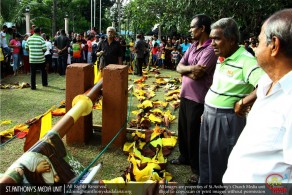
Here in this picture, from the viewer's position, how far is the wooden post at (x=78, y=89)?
4.40 metres

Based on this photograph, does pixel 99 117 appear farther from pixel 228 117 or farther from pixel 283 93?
pixel 283 93

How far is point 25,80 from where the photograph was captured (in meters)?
10.5

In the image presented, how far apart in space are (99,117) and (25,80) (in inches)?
217

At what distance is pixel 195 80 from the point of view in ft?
11.7

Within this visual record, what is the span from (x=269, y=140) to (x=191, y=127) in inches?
87.5

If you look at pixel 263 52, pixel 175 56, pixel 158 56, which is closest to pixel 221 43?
pixel 263 52

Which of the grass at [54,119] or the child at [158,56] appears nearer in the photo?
the grass at [54,119]

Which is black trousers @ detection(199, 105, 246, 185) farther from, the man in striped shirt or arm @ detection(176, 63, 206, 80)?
the man in striped shirt

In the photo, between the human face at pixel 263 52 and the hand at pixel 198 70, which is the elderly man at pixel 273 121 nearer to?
the human face at pixel 263 52

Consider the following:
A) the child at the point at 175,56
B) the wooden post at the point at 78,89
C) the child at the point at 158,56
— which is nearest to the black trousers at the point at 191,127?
the wooden post at the point at 78,89

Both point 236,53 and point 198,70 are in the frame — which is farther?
point 198,70

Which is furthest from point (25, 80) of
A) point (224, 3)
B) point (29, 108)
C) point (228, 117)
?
point (228, 117)

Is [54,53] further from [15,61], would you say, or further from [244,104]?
[244,104]

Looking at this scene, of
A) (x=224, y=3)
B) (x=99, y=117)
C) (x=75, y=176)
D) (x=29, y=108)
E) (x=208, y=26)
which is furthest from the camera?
(x=224, y=3)
